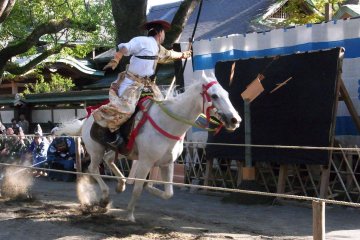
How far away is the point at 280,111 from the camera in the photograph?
375 inches

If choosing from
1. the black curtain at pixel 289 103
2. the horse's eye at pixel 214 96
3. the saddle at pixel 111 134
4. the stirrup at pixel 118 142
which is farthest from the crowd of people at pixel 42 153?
the horse's eye at pixel 214 96

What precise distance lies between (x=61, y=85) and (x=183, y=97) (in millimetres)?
14623

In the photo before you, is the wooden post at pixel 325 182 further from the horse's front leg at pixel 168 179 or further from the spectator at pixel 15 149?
the spectator at pixel 15 149

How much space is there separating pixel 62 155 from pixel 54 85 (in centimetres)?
839

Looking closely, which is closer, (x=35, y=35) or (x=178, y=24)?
(x=178, y=24)

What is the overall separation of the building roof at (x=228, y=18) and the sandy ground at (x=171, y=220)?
10964 mm

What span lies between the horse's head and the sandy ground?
1438 mm

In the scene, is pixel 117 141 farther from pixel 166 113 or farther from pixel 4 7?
pixel 4 7

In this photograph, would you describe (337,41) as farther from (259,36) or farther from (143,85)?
(143,85)

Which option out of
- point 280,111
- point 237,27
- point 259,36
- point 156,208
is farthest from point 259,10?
point 156,208

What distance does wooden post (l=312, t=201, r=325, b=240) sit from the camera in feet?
13.4

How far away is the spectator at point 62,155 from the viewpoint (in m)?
13.2

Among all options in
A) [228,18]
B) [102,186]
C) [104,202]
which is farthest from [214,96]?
[228,18]

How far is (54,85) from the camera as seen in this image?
21.2m
